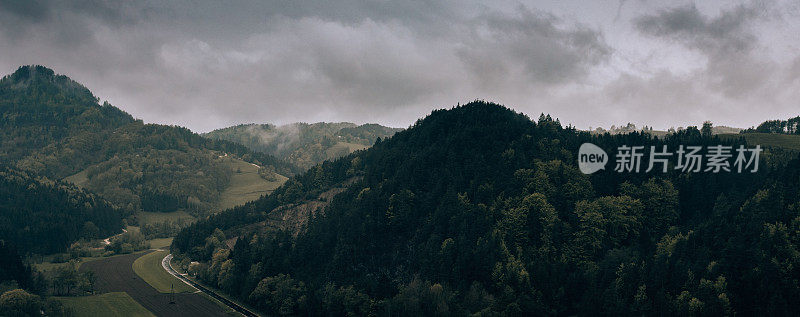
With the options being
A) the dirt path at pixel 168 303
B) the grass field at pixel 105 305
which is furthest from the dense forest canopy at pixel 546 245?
the grass field at pixel 105 305

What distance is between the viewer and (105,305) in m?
173

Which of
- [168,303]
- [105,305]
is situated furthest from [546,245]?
[105,305]

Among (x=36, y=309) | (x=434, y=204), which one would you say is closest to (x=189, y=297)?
(x=36, y=309)

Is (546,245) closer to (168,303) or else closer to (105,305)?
(168,303)

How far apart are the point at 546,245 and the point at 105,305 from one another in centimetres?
13871

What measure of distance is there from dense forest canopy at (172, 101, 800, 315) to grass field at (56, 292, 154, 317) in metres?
29.3

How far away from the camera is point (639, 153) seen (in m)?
185

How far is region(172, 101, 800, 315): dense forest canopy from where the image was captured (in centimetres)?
11669

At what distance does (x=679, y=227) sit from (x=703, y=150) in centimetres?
3997

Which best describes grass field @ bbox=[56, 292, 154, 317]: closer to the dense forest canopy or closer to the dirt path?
the dirt path

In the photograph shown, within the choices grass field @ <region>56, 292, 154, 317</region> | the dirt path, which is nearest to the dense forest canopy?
the dirt path

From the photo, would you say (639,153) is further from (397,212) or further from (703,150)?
(397,212)

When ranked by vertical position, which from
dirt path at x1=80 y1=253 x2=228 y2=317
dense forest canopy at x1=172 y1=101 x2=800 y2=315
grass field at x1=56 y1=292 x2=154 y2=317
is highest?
dense forest canopy at x1=172 y1=101 x2=800 y2=315

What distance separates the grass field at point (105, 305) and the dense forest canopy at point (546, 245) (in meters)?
29.3
